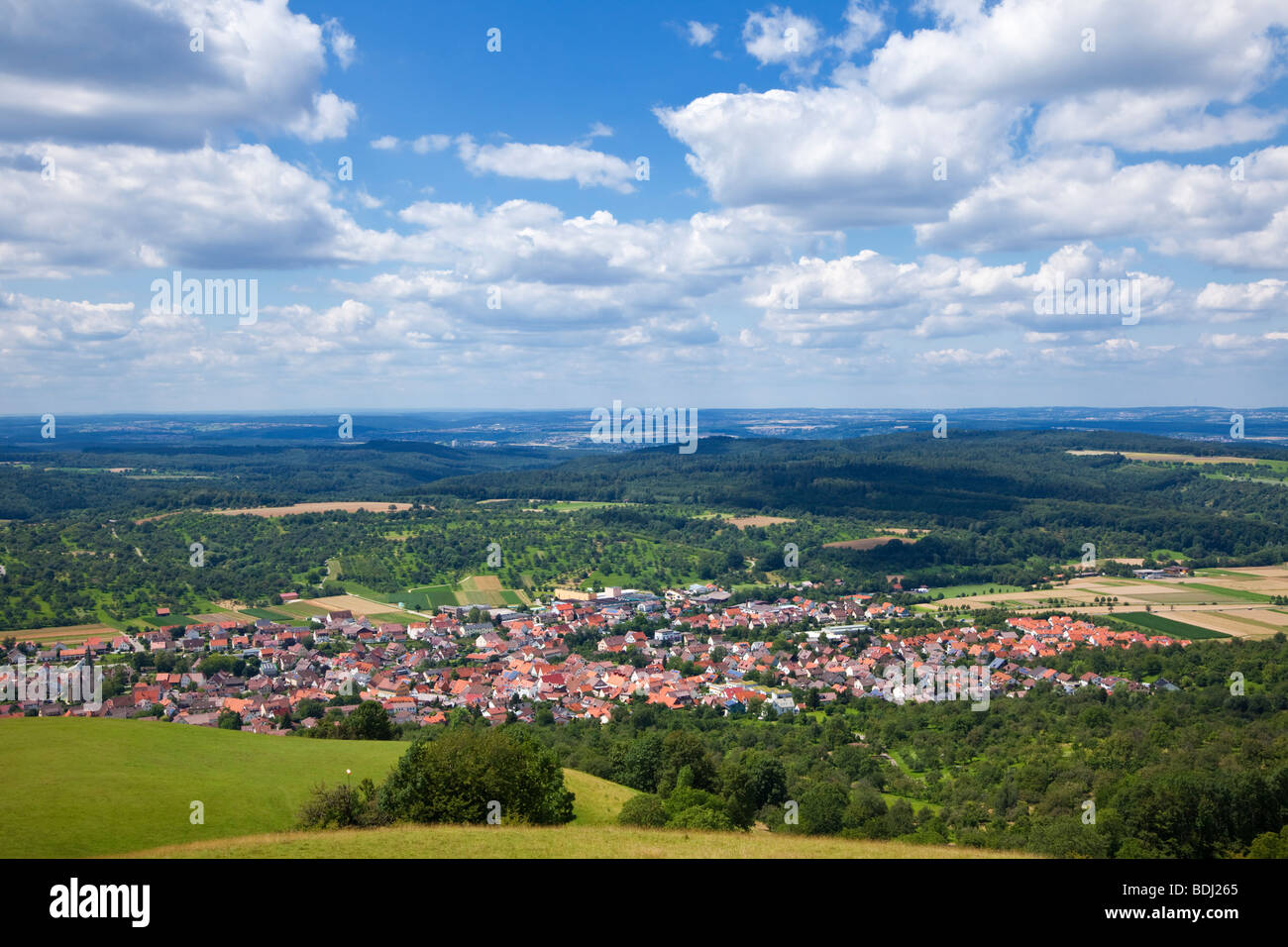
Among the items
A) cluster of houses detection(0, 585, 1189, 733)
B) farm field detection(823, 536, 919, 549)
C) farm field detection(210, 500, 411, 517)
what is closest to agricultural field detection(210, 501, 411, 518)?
farm field detection(210, 500, 411, 517)

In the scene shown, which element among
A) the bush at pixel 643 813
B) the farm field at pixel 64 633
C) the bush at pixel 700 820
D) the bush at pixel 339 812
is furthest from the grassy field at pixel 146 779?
the farm field at pixel 64 633

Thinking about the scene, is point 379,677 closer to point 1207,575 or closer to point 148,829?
point 148,829

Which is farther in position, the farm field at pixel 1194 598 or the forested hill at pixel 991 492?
the forested hill at pixel 991 492

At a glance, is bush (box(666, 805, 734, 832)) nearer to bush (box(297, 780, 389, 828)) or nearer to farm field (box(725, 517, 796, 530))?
bush (box(297, 780, 389, 828))

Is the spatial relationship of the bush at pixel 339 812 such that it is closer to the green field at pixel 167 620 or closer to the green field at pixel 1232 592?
the green field at pixel 167 620

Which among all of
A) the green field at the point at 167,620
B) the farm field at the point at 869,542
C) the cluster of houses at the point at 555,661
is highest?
the farm field at the point at 869,542

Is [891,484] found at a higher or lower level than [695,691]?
higher
